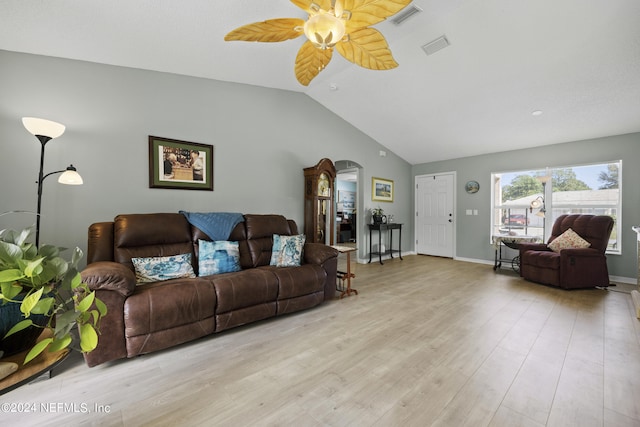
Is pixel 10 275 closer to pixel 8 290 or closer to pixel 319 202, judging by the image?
pixel 8 290

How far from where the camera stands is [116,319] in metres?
1.84

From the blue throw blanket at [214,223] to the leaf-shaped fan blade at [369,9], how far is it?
2224 millimetres

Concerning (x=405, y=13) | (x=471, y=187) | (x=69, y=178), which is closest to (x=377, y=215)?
(x=471, y=187)

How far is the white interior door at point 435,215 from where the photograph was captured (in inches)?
234

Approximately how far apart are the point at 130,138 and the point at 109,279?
1746 millimetres

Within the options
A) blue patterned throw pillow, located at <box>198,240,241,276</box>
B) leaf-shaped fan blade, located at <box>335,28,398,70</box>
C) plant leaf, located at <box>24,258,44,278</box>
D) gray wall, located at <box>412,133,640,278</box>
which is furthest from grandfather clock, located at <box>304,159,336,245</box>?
plant leaf, located at <box>24,258,44,278</box>

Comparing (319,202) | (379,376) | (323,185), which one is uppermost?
(323,185)

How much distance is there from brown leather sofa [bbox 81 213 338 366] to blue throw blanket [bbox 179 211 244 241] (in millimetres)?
65

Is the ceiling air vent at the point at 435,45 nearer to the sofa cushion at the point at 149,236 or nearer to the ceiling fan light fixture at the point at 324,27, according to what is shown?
the ceiling fan light fixture at the point at 324,27

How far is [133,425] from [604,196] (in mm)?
6415

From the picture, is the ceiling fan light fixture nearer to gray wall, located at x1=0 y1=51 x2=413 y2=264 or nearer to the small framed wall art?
gray wall, located at x1=0 y1=51 x2=413 y2=264

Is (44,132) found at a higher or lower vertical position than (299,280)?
higher

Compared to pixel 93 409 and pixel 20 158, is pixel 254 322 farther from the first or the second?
pixel 20 158

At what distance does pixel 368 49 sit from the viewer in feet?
6.24
